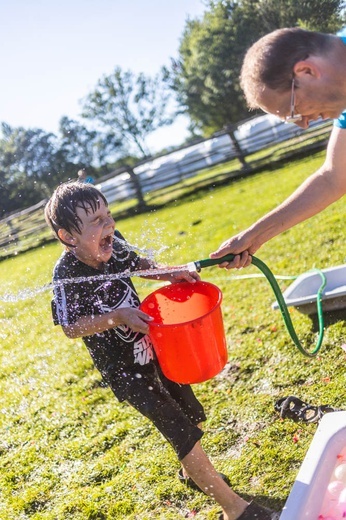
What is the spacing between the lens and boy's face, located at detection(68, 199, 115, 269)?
2.36 metres

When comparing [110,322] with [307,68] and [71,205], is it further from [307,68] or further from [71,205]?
[307,68]

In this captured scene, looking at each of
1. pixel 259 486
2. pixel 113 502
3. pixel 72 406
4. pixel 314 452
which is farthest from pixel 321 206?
pixel 72 406

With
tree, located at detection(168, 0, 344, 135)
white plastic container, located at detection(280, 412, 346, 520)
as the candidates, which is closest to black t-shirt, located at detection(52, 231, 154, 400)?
white plastic container, located at detection(280, 412, 346, 520)

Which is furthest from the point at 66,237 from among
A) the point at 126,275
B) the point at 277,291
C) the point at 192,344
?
the point at 277,291

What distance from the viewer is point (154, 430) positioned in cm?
307

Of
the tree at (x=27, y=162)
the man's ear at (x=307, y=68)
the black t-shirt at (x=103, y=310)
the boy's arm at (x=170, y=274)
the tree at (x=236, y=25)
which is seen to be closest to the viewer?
the man's ear at (x=307, y=68)

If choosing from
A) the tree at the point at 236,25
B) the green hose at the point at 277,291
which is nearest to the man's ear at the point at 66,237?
the green hose at the point at 277,291

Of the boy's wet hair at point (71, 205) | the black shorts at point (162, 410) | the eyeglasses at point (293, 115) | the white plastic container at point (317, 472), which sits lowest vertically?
the white plastic container at point (317, 472)

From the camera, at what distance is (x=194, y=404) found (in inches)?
103

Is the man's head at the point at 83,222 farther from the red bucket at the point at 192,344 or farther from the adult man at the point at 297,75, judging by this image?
the adult man at the point at 297,75

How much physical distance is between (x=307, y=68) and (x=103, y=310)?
49.6 inches

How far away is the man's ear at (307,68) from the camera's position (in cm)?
184

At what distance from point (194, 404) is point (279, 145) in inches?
494

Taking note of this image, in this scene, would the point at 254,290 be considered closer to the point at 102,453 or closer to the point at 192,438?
the point at 102,453
